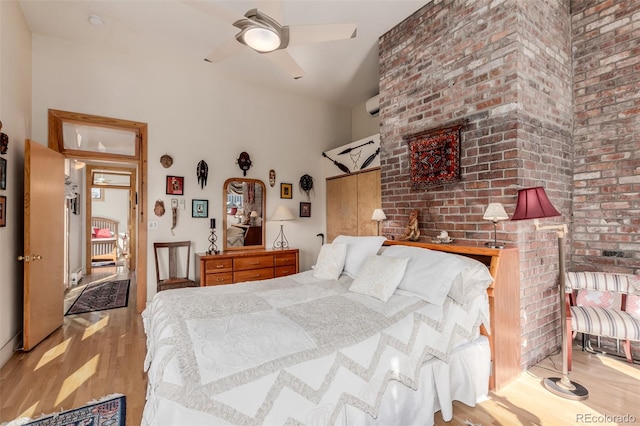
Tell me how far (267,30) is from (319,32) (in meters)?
0.42

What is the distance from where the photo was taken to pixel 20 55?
312 centimetres

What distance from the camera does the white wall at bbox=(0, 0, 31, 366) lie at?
8.82ft

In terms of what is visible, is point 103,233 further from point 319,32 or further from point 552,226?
point 552,226

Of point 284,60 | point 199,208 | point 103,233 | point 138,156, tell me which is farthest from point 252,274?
point 103,233

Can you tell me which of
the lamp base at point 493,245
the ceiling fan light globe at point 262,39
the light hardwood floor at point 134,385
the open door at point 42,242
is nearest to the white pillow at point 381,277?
the lamp base at point 493,245

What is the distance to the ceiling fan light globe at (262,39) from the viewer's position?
2.08 metres

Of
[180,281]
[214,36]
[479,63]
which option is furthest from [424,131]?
[180,281]

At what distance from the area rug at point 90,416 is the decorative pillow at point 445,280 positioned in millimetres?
2040

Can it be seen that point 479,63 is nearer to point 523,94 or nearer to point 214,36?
point 523,94

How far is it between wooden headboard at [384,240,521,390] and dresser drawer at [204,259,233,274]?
2.97 m

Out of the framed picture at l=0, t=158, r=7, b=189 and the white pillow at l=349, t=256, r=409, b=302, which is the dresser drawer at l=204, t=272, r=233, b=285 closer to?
the framed picture at l=0, t=158, r=7, b=189

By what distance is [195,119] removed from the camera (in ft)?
14.5

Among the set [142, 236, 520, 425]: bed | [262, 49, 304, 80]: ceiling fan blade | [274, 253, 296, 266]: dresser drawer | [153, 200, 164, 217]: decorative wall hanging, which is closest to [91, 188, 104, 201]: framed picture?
[153, 200, 164, 217]: decorative wall hanging

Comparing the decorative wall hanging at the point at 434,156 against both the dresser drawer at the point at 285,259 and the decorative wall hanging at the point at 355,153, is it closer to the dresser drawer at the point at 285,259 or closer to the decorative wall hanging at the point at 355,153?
the decorative wall hanging at the point at 355,153
